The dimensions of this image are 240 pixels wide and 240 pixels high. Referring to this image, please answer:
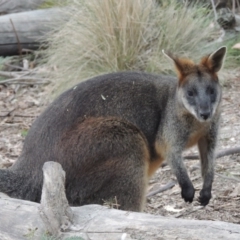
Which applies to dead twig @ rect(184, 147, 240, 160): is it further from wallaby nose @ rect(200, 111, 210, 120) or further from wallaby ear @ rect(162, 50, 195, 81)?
wallaby nose @ rect(200, 111, 210, 120)

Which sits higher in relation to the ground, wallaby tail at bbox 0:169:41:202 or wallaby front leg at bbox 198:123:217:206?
wallaby tail at bbox 0:169:41:202

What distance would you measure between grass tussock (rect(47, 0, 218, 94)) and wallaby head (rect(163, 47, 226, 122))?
3206 mm

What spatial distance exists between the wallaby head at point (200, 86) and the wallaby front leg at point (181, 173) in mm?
350

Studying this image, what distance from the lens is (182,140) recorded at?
17.2ft

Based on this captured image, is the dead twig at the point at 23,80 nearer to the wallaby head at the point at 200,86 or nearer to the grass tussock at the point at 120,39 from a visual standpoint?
the grass tussock at the point at 120,39

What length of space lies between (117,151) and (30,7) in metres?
6.74

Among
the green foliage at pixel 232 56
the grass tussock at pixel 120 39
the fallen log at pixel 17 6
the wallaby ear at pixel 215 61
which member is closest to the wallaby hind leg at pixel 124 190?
the wallaby ear at pixel 215 61

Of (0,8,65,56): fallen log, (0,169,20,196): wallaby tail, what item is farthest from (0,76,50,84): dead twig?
(0,169,20,196): wallaby tail

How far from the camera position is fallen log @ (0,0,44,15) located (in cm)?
1122

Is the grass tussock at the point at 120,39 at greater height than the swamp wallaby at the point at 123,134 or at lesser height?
lesser

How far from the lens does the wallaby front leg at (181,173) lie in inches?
205

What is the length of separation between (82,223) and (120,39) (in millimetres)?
5019

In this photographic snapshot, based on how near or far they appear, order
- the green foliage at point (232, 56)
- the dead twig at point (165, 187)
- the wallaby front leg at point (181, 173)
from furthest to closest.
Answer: the green foliage at point (232, 56)
the dead twig at point (165, 187)
the wallaby front leg at point (181, 173)

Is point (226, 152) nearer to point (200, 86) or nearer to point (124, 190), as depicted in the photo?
point (200, 86)
